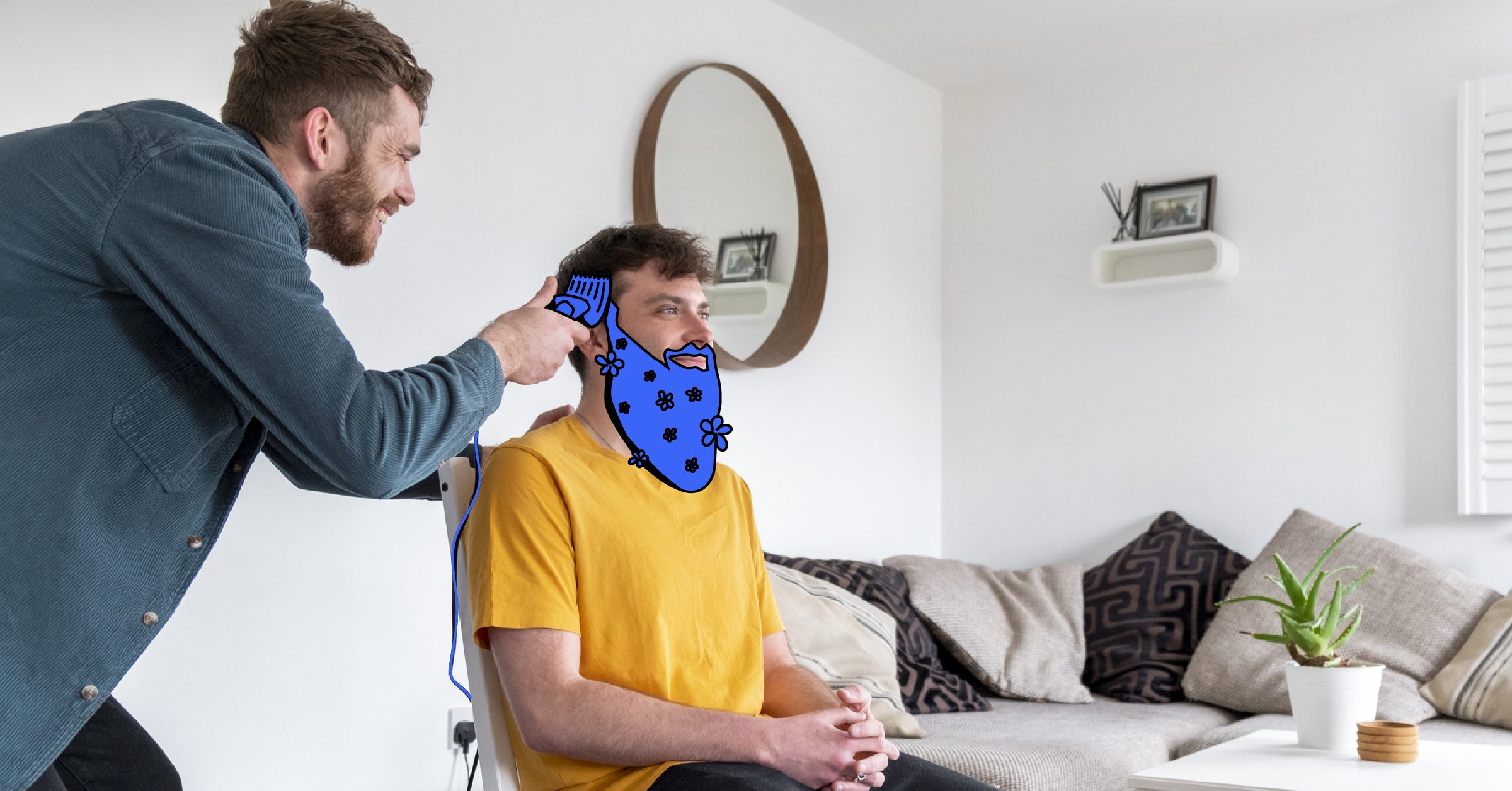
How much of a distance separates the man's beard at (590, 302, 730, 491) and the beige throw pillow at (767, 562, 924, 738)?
1409 millimetres

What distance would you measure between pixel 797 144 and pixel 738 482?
196 centimetres

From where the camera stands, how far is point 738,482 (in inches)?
68.7

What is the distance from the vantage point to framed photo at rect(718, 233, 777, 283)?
334cm

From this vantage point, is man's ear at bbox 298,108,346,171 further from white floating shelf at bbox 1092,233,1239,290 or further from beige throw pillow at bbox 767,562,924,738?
white floating shelf at bbox 1092,233,1239,290

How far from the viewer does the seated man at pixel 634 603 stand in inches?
55.0

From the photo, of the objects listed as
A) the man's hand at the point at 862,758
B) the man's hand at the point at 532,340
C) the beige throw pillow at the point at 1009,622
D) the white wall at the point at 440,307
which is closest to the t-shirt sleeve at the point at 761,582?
the man's hand at the point at 862,758

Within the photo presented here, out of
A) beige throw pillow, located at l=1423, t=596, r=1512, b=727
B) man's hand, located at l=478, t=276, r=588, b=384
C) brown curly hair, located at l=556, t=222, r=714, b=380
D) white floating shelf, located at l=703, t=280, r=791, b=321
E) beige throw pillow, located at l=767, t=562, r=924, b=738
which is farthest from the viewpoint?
white floating shelf, located at l=703, t=280, r=791, b=321

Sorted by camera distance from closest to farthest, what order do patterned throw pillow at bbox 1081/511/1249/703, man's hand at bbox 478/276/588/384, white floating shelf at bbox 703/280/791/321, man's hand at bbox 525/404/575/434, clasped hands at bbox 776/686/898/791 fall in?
1. man's hand at bbox 478/276/588/384
2. clasped hands at bbox 776/686/898/791
3. man's hand at bbox 525/404/575/434
4. white floating shelf at bbox 703/280/791/321
5. patterned throw pillow at bbox 1081/511/1249/703

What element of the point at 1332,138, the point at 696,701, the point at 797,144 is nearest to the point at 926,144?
the point at 797,144

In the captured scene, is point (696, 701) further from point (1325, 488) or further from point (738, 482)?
point (1325, 488)

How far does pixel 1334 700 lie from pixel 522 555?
1.49 metres

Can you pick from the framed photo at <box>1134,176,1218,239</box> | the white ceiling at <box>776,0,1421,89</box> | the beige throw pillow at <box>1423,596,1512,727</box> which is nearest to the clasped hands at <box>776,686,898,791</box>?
the beige throw pillow at <box>1423,596,1512,727</box>

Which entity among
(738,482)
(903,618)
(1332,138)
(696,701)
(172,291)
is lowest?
(903,618)

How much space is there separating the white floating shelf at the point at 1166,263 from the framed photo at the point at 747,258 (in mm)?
1093
